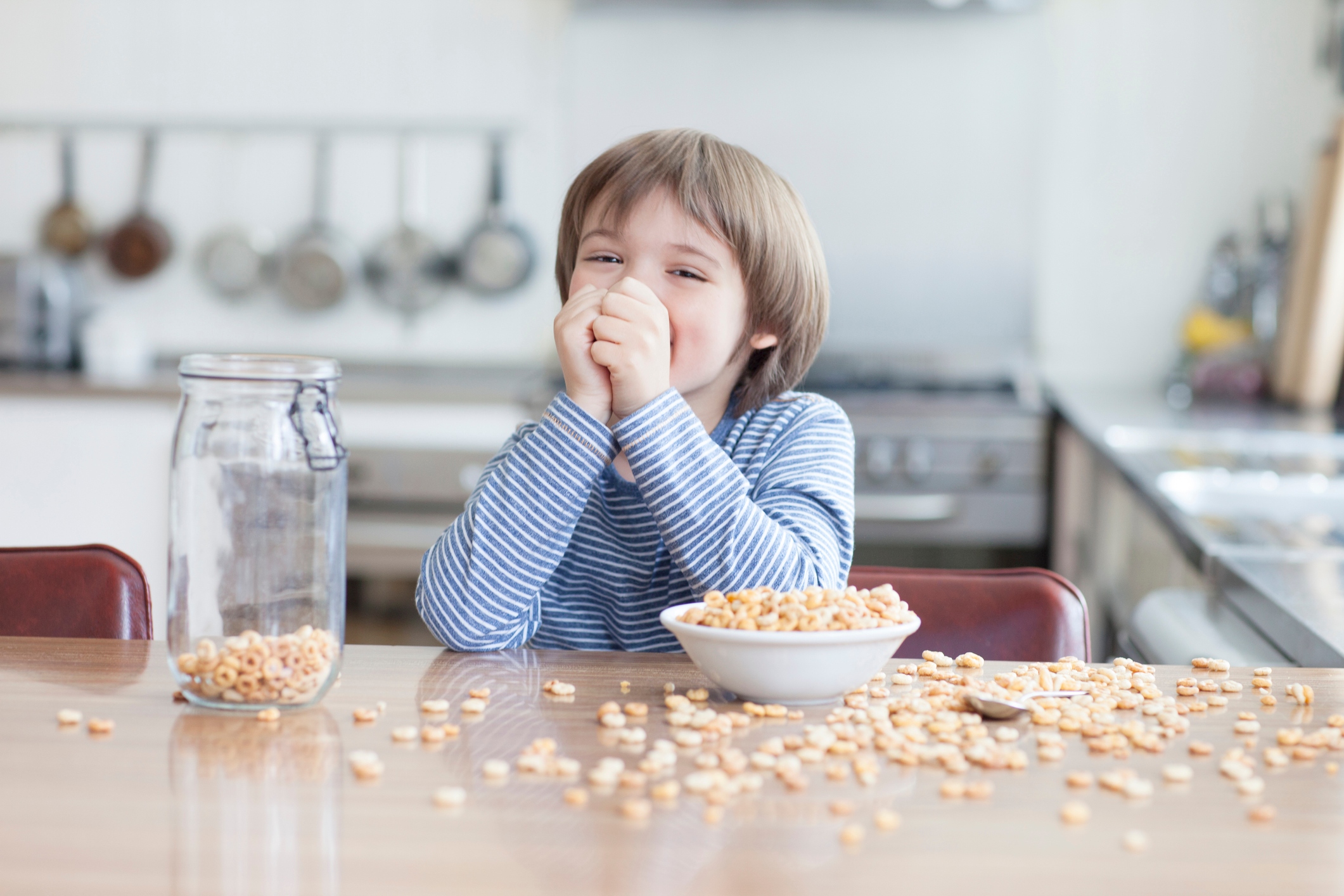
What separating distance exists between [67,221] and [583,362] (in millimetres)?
2996

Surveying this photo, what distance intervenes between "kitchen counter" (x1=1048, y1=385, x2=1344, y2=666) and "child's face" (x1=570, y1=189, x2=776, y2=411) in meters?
0.55

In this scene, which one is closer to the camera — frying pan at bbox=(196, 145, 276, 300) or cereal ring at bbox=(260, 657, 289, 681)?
cereal ring at bbox=(260, 657, 289, 681)

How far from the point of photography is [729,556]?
37.9 inches

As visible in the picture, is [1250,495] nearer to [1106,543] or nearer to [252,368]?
[1106,543]

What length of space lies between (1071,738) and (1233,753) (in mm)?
86

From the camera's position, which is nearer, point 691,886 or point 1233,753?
point 691,886

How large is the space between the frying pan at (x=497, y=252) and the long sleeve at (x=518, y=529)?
7.94 feet

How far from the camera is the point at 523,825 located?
1.86 ft

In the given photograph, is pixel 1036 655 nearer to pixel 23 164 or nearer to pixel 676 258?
pixel 676 258

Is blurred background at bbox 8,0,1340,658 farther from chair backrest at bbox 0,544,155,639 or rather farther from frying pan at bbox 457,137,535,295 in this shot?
chair backrest at bbox 0,544,155,639

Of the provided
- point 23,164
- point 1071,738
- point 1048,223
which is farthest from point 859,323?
point 1071,738

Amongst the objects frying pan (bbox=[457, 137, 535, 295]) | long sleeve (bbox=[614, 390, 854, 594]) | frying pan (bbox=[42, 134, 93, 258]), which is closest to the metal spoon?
long sleeve (bbox=[614, 390, 854, 594])

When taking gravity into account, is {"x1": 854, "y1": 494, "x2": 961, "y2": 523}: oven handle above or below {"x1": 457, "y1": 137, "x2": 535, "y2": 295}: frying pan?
below

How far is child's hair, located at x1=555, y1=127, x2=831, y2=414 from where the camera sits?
1148mm
